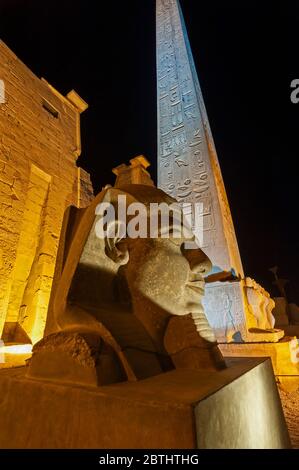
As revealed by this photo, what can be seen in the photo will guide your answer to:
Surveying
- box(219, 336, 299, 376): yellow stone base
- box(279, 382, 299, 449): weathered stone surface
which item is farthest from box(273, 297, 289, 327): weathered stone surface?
box(279, 382, 299, 449): weathered stone surface

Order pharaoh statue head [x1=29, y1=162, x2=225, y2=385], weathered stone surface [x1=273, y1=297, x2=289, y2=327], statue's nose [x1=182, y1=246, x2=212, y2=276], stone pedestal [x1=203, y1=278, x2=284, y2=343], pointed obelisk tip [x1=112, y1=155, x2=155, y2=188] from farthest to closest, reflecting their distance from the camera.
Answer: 1. weathered stone surface [x1=273, y1=297, x2=289, y2=327]
2. pointed obelisk tip [x1=112, y1=155, x2=155, y2=188]
3. stone pedestal [x1=203, y1=278, x2=284, y2=343]
4. statue's nose [x1=182, y1=246, x2=212, y2=276]
5. pharaoh statue head [x1=29, y1=162, x2=225, y2=385]

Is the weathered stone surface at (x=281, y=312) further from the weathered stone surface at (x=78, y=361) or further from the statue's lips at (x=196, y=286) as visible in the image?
the weathered stone surface at (x=78, y=361)

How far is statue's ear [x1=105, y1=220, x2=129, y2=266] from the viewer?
4.63ft

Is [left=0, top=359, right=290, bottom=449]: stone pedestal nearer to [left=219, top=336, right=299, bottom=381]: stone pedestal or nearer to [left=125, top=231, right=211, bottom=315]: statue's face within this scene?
[left=125, top=231, right=211, bottom=315]: statue's face

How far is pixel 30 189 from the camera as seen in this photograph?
5.07 metres

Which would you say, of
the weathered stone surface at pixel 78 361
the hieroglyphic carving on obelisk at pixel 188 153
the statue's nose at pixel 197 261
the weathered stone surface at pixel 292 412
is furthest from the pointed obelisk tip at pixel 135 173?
the weathered stone surface at pixel 78 361

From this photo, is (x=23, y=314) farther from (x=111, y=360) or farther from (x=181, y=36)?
(x=181, y=36)

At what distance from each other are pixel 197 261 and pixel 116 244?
50 centimetres

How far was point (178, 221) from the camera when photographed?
1.53 metres

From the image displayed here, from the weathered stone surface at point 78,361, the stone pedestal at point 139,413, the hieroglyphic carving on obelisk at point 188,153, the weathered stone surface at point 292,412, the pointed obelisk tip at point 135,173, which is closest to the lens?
the stone pedestal at point 139,413

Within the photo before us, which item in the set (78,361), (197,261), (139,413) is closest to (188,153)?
(197,261)

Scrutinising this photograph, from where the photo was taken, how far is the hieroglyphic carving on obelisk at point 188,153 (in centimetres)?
564

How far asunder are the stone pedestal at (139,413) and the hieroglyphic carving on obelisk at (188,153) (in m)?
4.44

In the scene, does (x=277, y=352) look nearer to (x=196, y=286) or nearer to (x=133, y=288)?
(x=196, y=286)
